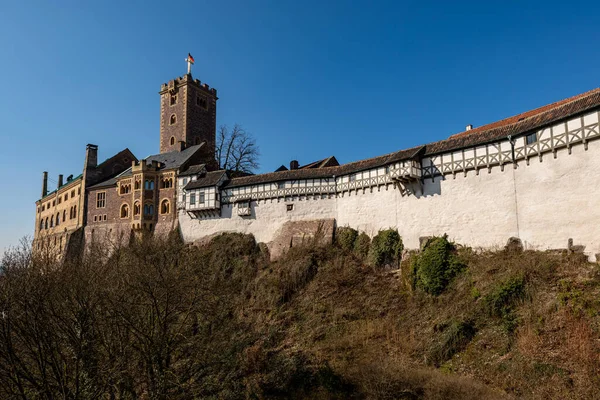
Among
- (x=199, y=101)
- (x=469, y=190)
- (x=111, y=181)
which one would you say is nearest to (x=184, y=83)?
(x=199, y=101)

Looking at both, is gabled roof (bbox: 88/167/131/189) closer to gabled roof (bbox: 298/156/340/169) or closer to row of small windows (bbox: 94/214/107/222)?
row of small windows (bbox: 94/214/107/222)

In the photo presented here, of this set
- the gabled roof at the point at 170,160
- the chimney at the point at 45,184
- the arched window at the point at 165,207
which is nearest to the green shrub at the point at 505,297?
the arched window at the point at 165,207

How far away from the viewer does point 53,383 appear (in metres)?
14.8

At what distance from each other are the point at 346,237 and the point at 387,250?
11.1ft

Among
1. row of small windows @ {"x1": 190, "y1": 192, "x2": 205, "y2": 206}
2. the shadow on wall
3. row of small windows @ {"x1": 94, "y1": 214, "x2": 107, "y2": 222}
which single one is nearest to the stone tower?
row of small windows @ {"x1": 94, "y1": 214, "x2": 107, "y2": 222}

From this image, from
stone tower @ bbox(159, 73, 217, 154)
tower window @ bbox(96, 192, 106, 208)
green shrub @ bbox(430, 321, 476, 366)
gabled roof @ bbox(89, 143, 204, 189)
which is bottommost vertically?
green shrub @ bbox(430, 321, 476, 366)

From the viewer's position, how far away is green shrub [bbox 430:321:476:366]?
18281mm

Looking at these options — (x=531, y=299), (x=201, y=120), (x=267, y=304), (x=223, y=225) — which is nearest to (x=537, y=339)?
(x=531, y=299)

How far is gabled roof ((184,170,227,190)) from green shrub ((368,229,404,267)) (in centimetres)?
1456

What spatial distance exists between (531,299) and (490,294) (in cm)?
162

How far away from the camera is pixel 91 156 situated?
4544cm

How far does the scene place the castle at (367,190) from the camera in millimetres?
20406

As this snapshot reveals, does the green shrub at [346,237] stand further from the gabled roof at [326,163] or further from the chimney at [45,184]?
the chimney at [45,184]

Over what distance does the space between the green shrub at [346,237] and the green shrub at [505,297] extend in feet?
35.7
